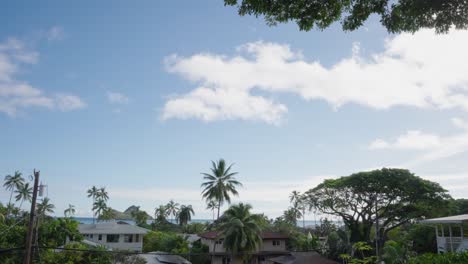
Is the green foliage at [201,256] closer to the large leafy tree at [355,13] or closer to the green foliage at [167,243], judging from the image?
the green foliage at [167,243]

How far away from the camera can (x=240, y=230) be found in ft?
128

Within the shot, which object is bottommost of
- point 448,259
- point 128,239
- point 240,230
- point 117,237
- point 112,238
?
point 128,239

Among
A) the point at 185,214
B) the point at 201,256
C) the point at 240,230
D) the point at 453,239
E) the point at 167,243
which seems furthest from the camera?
the point at 185,214

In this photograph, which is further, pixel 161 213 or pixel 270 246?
pixel 161 213

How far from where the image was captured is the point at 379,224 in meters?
45.6

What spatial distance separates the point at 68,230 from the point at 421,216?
3825 centimetres

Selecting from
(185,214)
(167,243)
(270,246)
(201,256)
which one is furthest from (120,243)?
(185,214)

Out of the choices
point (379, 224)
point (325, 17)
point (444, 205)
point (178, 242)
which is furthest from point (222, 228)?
point (325, 17)

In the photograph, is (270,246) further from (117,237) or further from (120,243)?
(117,237)

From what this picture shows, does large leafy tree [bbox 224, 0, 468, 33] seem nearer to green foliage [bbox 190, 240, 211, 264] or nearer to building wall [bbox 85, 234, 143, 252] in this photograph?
green foliage [bbox 190, 240, 211, 264]

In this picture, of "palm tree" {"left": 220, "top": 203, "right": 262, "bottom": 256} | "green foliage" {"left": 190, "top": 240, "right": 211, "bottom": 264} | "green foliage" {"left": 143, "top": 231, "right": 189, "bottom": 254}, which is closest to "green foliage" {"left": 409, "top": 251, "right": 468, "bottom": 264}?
"palm tree" {"left": 220, "top": 203, "right": 262, "bottom": 256}

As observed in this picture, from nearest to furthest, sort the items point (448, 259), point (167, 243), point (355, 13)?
point (355, 13)
point (448, 259)
point (167, 243)

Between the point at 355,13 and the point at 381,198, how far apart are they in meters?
37.4

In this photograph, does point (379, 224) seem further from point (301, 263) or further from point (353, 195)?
point (301, 263)
